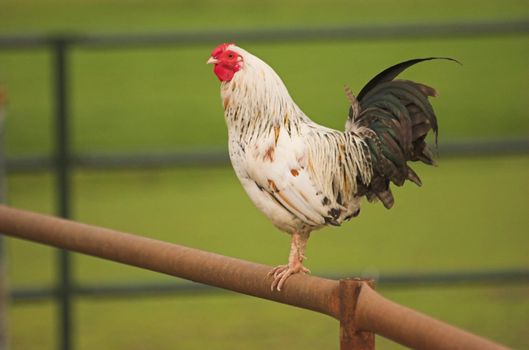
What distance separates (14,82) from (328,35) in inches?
183

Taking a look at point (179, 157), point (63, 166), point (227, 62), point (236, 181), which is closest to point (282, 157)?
point (227, 62)

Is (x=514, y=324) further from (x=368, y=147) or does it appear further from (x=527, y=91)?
(x=527, y=91)

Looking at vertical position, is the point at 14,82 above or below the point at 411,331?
above

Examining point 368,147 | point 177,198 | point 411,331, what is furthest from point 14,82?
point 411,331

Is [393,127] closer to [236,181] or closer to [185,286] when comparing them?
[185,286]

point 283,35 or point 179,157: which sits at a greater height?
point 283,35

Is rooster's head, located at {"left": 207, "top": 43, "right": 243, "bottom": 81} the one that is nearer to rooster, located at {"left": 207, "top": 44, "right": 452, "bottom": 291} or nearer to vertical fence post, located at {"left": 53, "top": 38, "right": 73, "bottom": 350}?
rooster, located at {"left": 207, "top": 44, "right": 452, "bottom": 291}

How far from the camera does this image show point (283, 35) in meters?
3.33

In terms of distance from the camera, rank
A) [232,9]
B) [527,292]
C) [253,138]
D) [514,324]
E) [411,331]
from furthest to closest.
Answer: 1. [232,9]
2. [527,292]
3. [514,324]
4. [253,138]
5. [411,331]

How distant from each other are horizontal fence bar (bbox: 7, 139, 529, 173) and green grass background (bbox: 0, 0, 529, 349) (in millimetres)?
81

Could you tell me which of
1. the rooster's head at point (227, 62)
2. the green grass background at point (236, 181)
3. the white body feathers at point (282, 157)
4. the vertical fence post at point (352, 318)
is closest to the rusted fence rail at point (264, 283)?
the vertical fence post at point (352, 318)

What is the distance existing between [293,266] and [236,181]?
506 cm

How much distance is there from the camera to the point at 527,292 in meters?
4.55

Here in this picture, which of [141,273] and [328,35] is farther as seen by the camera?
[141,273]
